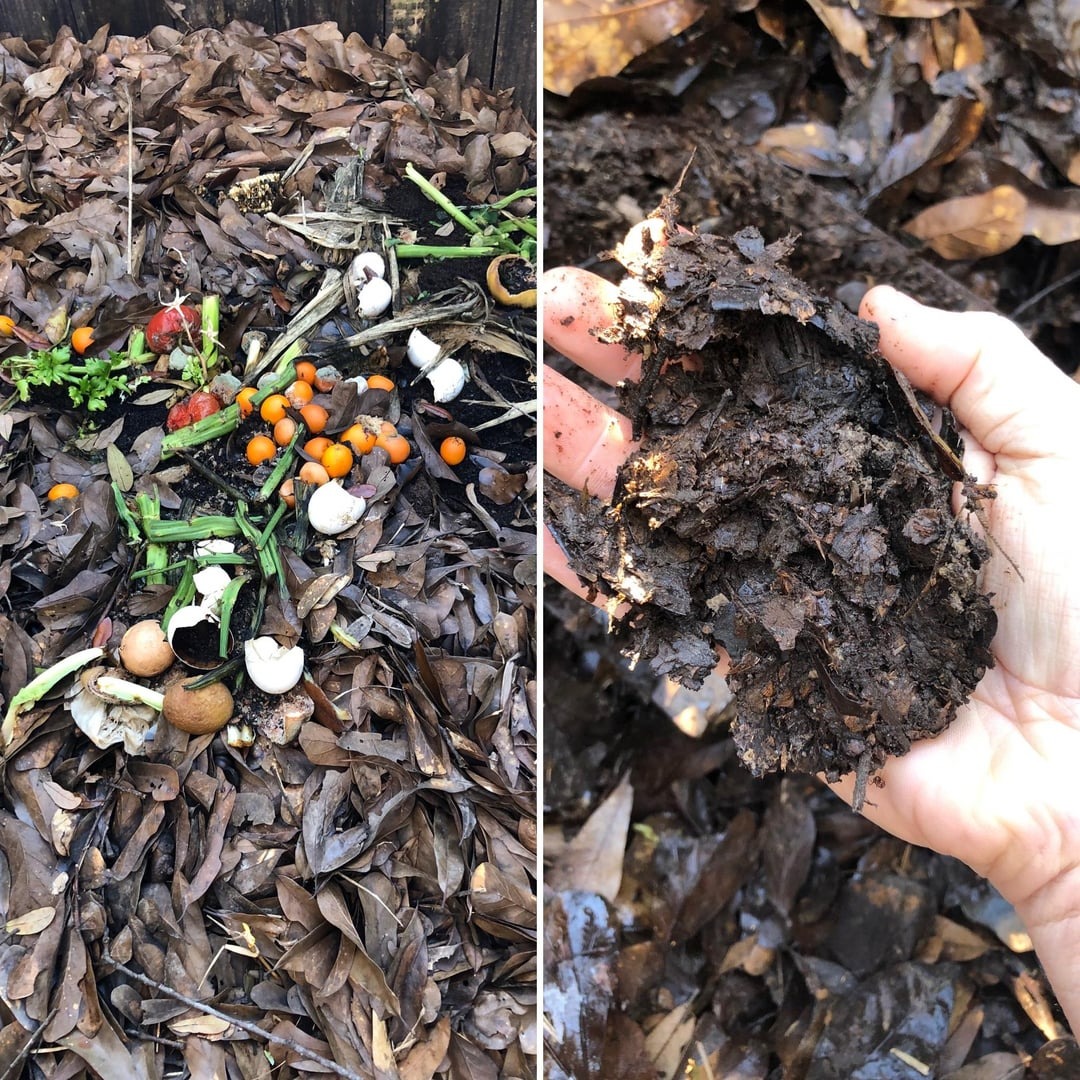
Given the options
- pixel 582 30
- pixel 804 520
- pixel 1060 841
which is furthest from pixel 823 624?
pixel 582 30

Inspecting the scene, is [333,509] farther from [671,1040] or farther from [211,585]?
[671,1040]

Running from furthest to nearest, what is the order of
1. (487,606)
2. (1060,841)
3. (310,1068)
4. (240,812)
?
(487,606) < (240,812) < (310,1068) < (1060,841)

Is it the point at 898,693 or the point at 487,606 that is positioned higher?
the point at 898,693

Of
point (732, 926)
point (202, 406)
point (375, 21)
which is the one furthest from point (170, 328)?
point (732, 926)

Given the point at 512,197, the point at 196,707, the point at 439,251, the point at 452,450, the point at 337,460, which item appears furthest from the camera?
the point at 512,197

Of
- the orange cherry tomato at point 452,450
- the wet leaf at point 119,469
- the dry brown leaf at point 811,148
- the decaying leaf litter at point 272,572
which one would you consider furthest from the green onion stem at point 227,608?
the dry brown leaf at point 811,148

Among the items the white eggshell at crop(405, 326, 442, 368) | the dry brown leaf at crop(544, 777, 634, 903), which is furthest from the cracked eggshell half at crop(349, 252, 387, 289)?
the dry brown leaf at crop(544, 777, 634, 903)

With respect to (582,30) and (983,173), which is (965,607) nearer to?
(983,173)
